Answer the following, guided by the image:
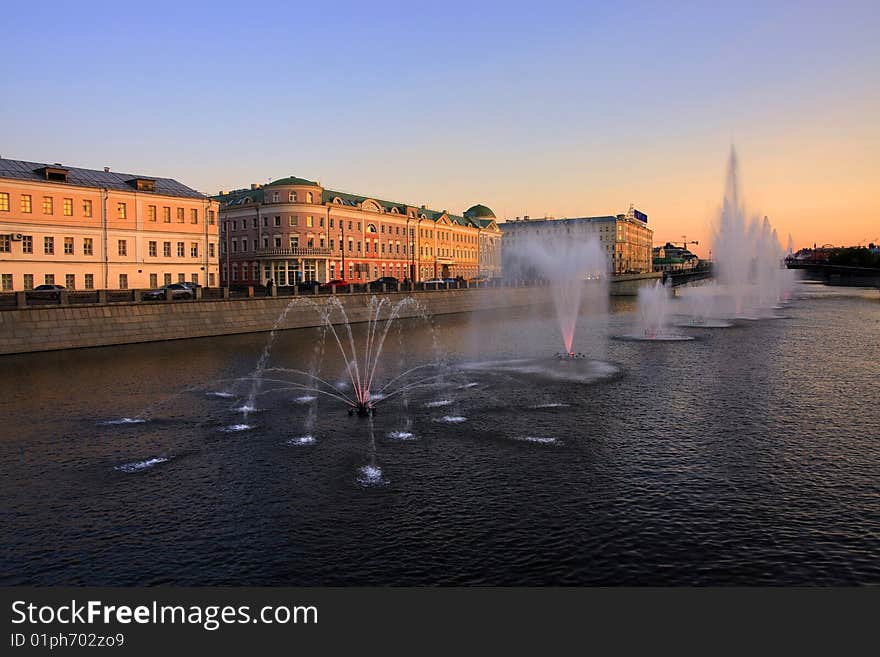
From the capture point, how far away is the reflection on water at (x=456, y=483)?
38.0 feet

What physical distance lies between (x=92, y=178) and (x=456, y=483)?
190ft

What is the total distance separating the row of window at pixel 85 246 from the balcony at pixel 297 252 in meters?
21.1

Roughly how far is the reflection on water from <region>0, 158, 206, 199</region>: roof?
109ft

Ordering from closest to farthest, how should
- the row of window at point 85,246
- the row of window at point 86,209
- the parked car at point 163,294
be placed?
the parked car at point 163,294
the row of window at point 85,246
the row of window at point 86,209

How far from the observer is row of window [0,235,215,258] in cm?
5331

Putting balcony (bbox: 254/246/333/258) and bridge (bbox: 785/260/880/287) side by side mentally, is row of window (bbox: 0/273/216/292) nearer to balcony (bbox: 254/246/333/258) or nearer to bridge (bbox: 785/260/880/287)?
balcony (bbox: 254/246/333/258)

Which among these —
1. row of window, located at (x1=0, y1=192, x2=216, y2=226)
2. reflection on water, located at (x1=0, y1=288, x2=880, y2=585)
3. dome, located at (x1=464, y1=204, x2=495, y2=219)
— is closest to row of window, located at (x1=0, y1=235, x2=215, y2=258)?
row of window, located at (x1=0, y1=192, x2=216, y2=226)

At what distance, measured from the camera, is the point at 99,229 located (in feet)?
193

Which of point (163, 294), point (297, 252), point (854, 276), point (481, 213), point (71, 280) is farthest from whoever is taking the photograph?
point (854, 276)

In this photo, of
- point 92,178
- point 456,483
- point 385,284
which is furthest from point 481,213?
point 456,483

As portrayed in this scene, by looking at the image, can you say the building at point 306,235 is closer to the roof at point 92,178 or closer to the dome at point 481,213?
the roof at point 92,178

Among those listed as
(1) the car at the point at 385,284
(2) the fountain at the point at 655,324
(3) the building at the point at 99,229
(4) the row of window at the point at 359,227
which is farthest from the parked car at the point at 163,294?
(4) the row of window at the point at 359,227

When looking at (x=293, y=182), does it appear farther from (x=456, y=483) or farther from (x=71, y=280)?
(x=456, y=483)

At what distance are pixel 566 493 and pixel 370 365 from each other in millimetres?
22369
